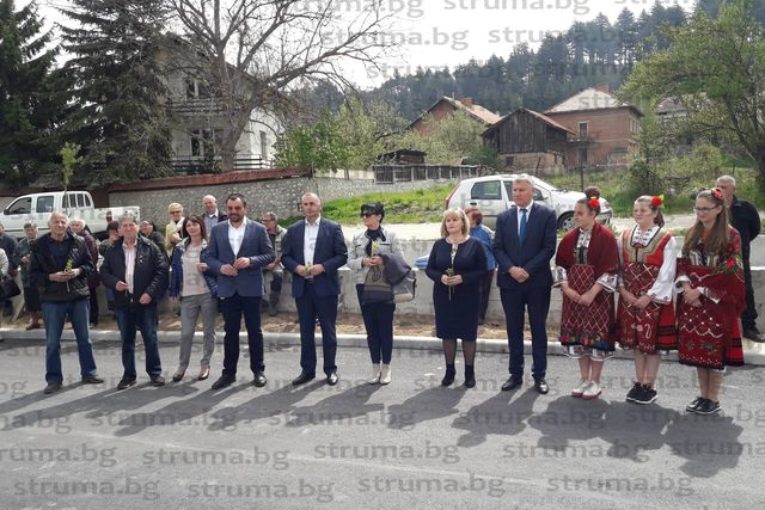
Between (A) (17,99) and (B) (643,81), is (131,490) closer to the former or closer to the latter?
(B) (643,81)

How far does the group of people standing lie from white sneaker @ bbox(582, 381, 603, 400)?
13 millimetres

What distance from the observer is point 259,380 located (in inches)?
295

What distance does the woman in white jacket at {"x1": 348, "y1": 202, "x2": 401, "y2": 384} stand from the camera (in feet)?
24.0

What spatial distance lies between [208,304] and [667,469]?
16.8ft

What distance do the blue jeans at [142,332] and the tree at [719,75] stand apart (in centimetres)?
2344

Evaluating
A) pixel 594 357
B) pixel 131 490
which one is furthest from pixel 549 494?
pixel 131 490

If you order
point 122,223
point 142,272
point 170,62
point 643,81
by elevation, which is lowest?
point 142,272

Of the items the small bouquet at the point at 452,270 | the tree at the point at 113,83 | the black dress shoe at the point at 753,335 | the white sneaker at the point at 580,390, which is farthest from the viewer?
the tree at the point at 113,83

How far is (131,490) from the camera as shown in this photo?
4781mm

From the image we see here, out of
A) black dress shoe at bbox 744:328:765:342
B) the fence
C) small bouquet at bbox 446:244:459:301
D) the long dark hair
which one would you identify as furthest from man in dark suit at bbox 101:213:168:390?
the fence

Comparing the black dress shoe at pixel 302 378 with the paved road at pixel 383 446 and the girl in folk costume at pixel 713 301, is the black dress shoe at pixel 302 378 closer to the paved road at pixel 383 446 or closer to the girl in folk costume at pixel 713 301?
the paved road at pixel 383 446

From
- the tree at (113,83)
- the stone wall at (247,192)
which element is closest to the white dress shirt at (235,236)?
the stone wall at (247,192)

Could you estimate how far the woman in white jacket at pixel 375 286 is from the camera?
7.30 meters

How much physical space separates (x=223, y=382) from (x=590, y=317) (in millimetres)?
3876
